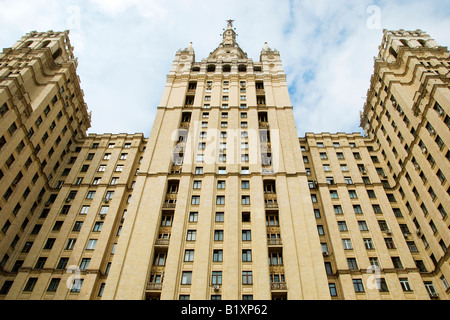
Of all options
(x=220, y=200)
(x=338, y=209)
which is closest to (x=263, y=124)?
(x=338, y=209)

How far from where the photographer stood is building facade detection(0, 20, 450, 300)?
29406 mm

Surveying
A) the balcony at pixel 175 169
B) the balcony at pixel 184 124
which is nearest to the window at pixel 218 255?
the balcony at pixel 175 169

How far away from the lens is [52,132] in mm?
44469

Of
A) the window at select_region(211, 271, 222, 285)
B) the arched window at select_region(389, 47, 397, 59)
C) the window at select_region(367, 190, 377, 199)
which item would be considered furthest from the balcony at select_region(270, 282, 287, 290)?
the arched window at select_region(389, 47, 397, 59)

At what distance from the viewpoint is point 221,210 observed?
1326 inches

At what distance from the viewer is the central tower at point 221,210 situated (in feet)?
90.1

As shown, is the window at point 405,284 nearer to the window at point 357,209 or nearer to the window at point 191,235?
the window at point 357,209

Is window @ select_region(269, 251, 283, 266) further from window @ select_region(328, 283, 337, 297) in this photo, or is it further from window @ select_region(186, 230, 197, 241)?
window @ select_region(186, 230, 197, 241)

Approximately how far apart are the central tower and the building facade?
0.47 feet

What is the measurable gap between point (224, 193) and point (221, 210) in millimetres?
2472

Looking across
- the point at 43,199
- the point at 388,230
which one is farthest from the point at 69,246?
the point at 388,230

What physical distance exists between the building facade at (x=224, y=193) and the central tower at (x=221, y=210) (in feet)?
0.47

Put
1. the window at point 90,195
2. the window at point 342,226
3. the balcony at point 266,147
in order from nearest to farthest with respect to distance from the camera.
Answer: the window at point 342,226
the window at point 90,195
the balcony at point 266,147
